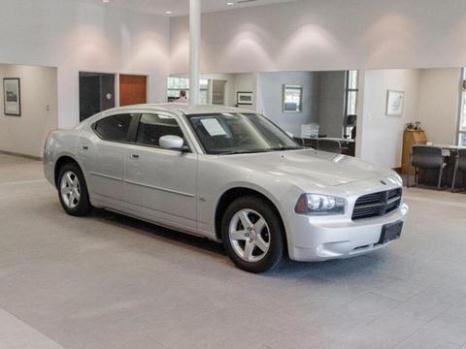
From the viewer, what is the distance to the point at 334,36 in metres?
10.1

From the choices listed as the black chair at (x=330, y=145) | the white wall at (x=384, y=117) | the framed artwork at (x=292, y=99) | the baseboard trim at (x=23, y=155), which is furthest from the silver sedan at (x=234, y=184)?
the framed artwork at (x=292, y=99)

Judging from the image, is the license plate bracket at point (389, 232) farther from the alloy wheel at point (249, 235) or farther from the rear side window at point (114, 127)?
the rear side window at point (114, 127)

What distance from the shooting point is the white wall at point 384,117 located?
33.2 feet

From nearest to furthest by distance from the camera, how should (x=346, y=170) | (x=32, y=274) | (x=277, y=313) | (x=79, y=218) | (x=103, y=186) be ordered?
1. (x=277, y=313)
2. (x=32, y=274)
3. (x=346, y=170)
4. (x=103, y=186)
5. (x=79, y=218)

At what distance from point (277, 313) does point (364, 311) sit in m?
0.62

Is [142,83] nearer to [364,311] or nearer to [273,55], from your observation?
[273,55]

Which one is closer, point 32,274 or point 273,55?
point 32,274

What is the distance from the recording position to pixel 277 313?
3541 mm

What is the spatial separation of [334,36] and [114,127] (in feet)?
19.1

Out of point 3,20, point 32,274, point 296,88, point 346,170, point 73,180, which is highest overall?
point 3,20

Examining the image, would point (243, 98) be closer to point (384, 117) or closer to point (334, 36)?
point (334, 36)

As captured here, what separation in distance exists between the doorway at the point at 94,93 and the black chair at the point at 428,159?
23.2 ft

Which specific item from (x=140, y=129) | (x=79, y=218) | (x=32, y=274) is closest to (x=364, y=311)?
(x=32, y=274)

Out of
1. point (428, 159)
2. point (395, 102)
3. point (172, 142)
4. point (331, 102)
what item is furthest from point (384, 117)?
point (172, 142)
